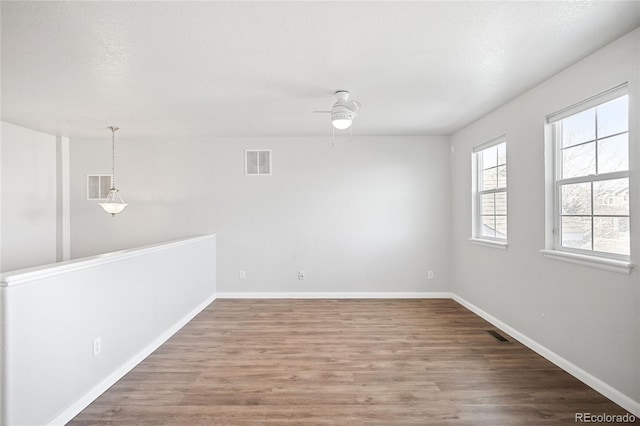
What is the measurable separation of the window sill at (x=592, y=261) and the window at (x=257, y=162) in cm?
371

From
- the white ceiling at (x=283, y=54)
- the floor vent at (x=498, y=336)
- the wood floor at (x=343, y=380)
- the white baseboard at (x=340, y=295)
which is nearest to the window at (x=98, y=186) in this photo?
the white ceiling at (x=283, y=54)

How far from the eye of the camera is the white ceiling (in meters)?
1.88

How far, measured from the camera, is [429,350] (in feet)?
10.0

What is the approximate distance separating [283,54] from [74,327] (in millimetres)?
2343

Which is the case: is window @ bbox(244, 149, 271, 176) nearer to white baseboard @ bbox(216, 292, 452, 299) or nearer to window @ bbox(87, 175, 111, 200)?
white baseboard @ bbox(216, 292, 452, 299)

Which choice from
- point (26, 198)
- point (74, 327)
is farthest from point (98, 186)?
point (74, 327)

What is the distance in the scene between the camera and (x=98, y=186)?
16.5 feet

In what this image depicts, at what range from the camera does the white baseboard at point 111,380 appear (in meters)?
2.02

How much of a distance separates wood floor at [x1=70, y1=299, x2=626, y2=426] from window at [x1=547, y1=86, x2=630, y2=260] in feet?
3.64

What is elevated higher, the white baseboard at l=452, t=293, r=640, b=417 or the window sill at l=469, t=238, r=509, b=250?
the window sill at l=469, t=238, r=509, b=250

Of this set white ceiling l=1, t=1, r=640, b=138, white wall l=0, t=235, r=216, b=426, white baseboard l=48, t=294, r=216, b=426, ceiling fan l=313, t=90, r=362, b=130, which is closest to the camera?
white wall l=0, t=235, r=216, b=426

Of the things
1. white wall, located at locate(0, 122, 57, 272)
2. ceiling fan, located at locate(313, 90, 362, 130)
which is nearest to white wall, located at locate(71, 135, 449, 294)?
white wall, located at locate(0, 122, 57, 272)

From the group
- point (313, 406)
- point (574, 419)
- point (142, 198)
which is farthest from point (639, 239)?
A: point (142, 198)

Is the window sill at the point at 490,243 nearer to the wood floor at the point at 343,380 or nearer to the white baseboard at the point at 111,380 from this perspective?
the wood floor at the point at 343,380
